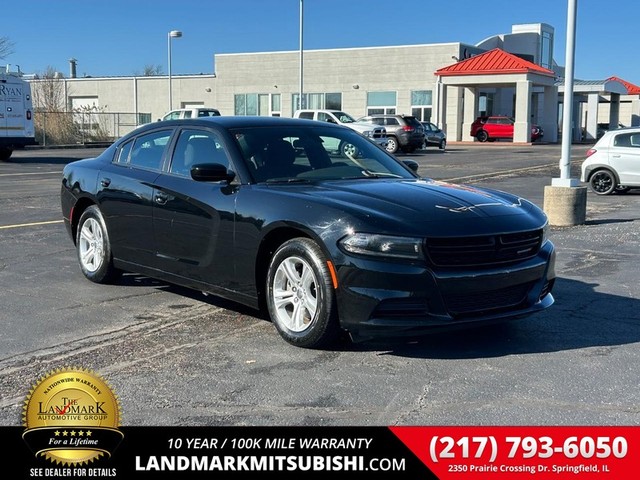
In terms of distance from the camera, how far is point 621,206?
15.1 meters

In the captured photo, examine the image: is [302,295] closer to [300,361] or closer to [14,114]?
[300,361]

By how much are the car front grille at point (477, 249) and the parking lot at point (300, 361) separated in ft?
2.16

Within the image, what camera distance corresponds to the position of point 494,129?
49.6 metres

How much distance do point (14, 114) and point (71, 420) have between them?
2531 cm

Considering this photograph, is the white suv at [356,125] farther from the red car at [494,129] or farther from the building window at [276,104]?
the building window at [276,104]

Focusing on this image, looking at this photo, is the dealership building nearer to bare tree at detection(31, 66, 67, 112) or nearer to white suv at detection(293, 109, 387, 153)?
bare tree at detection(31, 66, 67, 112)

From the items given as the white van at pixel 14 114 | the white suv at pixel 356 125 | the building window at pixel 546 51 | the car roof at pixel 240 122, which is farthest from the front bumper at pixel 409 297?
the building window at pixel 546 51

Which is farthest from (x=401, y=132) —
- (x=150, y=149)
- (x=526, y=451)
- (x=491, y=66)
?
(x=526, y=451)

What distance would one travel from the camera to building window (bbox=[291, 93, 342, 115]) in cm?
5422

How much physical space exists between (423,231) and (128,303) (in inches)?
117

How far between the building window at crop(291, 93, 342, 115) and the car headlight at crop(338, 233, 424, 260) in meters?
49.9

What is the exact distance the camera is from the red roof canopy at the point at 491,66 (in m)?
46.3

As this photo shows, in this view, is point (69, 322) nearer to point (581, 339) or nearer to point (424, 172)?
point (581, 339)

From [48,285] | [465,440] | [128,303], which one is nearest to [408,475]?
[465,440]
